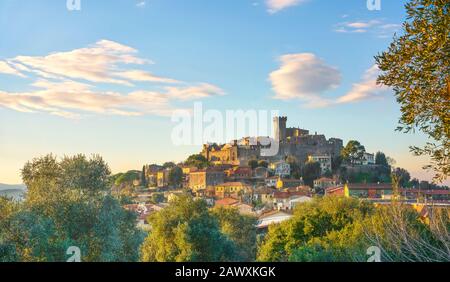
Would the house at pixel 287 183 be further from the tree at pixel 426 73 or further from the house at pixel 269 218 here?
the tree at pixel 426 73

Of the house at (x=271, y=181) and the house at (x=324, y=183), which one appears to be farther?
the house at (x=271, y=181)

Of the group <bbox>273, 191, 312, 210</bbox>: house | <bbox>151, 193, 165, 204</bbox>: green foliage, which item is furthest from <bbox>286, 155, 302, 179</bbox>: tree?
<bbox>151, 193, 165, 204</bbox>: green foliage

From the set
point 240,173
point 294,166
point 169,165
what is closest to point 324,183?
point 294,166

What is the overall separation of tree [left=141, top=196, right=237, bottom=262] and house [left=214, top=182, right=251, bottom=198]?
15017 millimetres

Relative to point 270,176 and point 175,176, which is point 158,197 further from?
point 270,176

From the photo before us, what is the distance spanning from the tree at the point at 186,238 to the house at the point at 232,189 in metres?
15.0

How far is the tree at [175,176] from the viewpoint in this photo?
30.5 metres

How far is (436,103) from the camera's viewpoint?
237 inches

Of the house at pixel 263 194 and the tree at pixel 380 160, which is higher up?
the tree at pixel 380 160

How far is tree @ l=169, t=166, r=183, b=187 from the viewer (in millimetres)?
30547

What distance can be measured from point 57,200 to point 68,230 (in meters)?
0.77

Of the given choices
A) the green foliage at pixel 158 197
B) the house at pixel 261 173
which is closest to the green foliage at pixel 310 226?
the green foliage at pixel 158 197

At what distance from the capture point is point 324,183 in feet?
111
